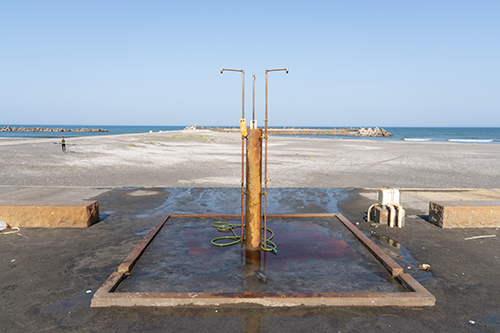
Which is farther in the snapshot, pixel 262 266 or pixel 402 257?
pixel 402 257

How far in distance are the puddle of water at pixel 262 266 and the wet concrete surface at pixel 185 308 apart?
1.72 feet

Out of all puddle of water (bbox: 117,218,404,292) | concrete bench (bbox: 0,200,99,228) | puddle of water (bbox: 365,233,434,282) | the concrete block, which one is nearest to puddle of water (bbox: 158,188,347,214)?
the concrete block

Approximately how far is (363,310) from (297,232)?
3.24m

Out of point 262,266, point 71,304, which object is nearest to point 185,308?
point 71,304

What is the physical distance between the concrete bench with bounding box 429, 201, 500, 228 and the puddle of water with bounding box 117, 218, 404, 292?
2603mm

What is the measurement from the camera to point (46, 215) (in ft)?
25.7

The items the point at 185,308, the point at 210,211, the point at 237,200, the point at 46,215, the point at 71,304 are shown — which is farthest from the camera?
the point at 237,200

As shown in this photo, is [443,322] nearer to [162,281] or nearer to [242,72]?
[162,281]

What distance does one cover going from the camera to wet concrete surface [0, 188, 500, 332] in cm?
399

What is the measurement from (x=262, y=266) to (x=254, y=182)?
1443 millimetres

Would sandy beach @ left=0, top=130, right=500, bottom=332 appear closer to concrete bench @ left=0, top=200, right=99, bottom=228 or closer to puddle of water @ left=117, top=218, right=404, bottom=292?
concrete bench @ left=0, top=200, right=99, bottom=228

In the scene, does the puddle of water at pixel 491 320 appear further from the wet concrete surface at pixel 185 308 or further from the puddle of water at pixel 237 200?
the puddle of water at pixel 237 200

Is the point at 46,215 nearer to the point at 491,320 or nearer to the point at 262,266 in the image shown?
the point at 262,266

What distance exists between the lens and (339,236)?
7.27 metres
